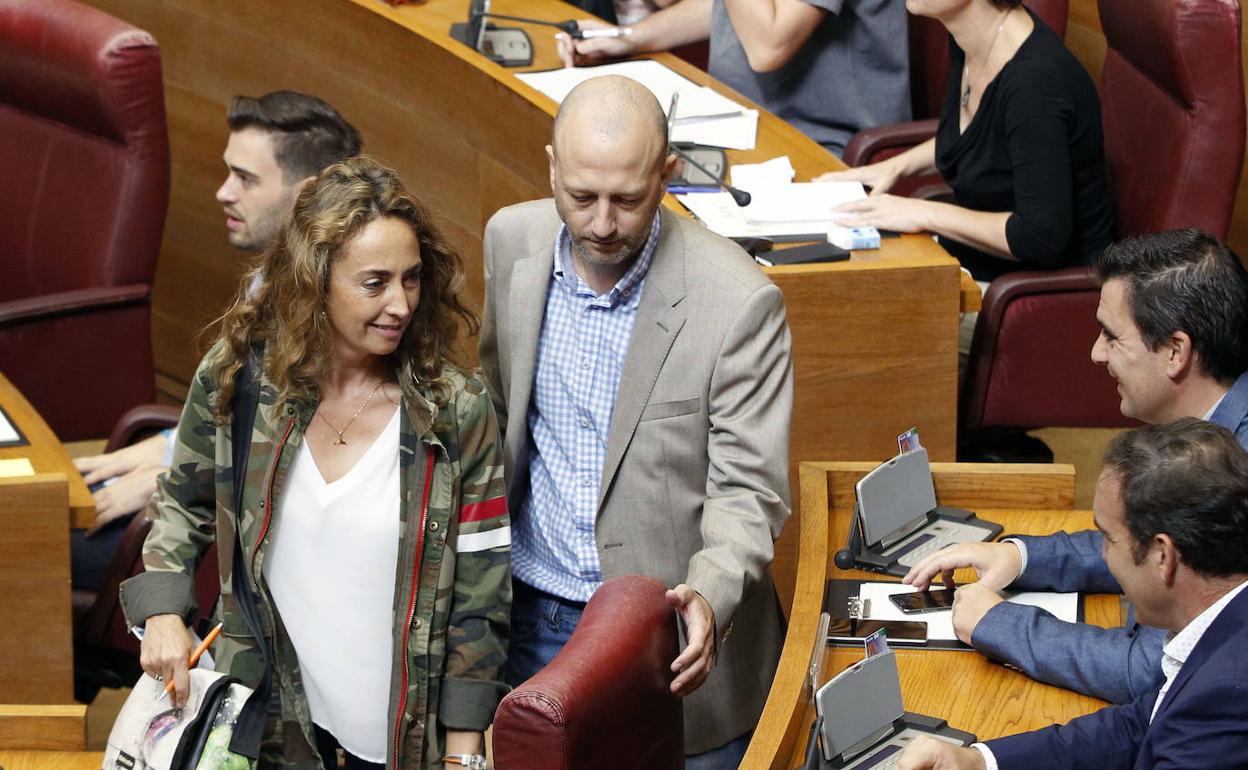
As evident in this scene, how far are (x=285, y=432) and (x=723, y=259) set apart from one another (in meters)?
0.55

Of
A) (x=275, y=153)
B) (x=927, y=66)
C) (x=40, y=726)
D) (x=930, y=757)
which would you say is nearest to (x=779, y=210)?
(x=275, y=153)

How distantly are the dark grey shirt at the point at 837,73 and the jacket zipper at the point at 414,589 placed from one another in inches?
70.0

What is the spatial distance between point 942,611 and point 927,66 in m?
1.99

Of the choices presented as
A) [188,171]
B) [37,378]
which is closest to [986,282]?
[37,378]

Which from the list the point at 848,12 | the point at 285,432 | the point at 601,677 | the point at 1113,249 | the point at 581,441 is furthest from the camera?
the point at 848,12

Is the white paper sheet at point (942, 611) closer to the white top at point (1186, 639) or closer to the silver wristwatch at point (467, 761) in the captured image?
the white top at point (1186, 639)

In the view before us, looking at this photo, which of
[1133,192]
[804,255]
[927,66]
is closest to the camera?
[804,255]

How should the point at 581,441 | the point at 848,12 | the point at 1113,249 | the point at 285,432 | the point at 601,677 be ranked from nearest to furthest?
the point at 601,677, the point at 285,432, the point at 581,441, the point at 1113,249, the point at 848,12

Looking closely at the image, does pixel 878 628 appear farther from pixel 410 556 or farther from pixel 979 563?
pixel 410 556

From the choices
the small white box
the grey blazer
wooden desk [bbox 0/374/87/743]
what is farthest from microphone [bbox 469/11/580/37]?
the grey blazer

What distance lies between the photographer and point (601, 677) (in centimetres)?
158

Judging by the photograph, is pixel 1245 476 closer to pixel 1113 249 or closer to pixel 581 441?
pixel 1113 249

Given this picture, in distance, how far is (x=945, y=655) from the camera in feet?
6.49

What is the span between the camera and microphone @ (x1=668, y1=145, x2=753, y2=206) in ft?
9.19
